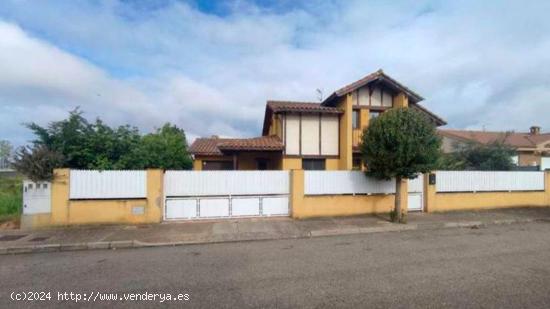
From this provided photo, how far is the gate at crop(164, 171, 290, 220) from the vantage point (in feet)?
31.6

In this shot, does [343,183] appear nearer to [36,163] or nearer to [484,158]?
[36,163]

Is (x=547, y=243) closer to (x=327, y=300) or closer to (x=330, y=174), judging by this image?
(x=330, y=174)

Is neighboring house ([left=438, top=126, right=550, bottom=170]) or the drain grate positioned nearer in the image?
the drain grate

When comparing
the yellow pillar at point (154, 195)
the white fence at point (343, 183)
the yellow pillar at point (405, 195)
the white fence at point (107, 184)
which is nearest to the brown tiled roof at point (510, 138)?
the yellow pillar at point (405, 195)

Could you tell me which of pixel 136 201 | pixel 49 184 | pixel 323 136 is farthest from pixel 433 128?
pixel 49 184

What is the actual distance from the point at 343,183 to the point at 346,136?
3.44m

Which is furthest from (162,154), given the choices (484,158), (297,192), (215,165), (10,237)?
(484,158)

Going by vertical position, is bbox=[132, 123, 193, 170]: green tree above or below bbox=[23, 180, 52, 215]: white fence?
above

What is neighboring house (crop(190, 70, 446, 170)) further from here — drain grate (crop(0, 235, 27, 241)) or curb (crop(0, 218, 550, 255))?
drain grate (crop(0, 235, 27, 241))

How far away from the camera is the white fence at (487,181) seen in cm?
1142

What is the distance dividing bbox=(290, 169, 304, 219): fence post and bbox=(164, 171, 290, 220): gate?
31 cm

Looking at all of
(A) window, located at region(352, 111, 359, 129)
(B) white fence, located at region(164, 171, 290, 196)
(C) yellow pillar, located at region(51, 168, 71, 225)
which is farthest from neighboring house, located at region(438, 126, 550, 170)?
(C) yellow pillar, located at region(51, 168, 71, 225)

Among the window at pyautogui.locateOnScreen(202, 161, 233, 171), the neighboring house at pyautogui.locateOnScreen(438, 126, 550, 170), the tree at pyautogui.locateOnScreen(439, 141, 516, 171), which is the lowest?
the window at pyautogui.locateOnScreen(202, 161, 233, 171)

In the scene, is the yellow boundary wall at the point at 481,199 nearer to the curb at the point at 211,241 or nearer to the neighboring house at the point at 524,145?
the curb at the point at 211,241
